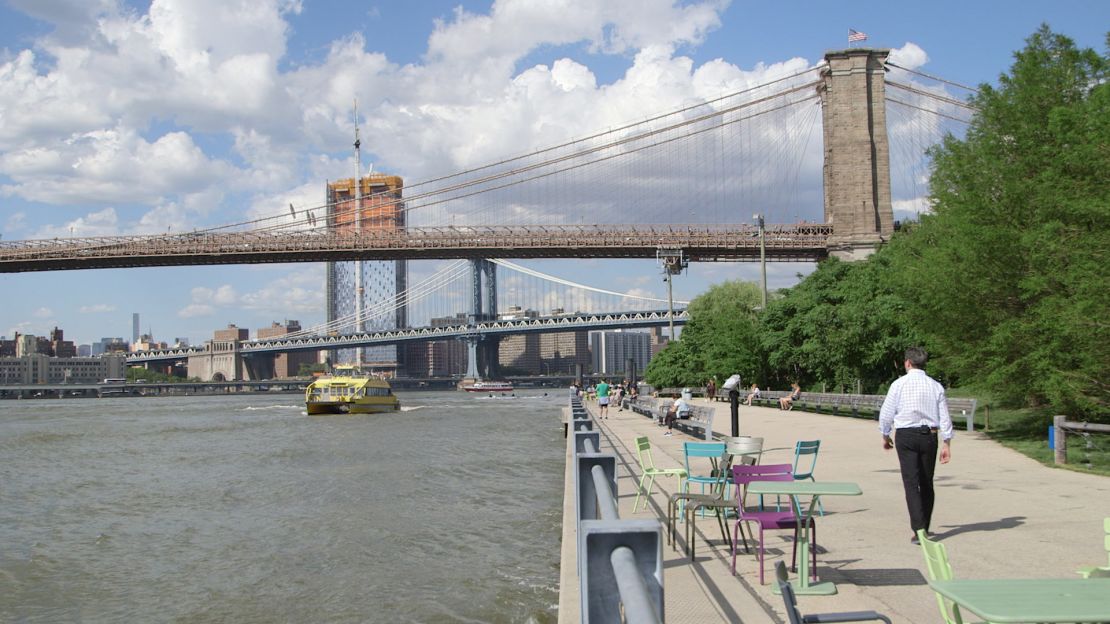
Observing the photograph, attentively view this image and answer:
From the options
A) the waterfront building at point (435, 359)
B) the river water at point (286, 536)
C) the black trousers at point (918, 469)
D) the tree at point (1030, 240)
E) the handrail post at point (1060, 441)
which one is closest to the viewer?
the black trousers at point (918, 469)

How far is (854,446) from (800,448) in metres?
8.22

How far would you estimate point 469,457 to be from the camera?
23562mm

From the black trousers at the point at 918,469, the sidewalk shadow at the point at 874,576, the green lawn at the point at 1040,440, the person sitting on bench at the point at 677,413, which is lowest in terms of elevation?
the green lawn at the point at 1040,440

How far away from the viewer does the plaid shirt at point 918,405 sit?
7.68 meters

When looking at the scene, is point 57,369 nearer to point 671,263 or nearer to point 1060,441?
Result: point 671,263

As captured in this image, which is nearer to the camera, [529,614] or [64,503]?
[529,614]

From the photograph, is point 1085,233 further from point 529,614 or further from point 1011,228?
point 529,614

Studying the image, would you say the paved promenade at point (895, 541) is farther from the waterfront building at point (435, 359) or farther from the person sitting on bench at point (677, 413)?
the waterfront building at point (435, 359)

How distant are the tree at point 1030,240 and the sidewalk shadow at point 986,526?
6265mm

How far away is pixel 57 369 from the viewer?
187 meters

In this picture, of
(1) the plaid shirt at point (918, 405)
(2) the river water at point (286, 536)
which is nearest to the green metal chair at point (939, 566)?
(1) the plaid shirt at point (918, 405)

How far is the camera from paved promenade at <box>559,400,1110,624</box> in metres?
5.83

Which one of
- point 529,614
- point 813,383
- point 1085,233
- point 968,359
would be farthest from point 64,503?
point 813,383

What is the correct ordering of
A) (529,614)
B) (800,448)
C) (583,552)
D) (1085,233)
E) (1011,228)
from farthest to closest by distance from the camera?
(1011,228), (1085,233), (800,448), (529,614), (583,552)
